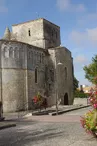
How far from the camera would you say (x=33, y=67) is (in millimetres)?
33406

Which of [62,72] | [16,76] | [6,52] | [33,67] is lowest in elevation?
[16,76]

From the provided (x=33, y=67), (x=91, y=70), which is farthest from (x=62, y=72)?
(x=33, y=67)

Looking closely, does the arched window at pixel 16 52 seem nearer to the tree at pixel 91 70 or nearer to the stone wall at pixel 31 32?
the stone wall at pixel 31 32

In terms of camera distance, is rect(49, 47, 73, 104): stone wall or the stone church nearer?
the stone church

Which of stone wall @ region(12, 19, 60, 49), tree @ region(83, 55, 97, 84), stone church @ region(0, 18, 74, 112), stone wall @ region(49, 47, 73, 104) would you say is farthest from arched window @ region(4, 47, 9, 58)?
tree @ region(83, 55, 97, 84)

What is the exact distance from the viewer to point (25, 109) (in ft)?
102

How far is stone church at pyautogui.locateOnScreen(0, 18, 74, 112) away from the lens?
30.6 m

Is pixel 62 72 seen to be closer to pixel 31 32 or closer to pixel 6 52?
pixel 31 32

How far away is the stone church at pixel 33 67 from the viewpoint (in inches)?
1205

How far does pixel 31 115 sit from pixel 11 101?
6.84 meters

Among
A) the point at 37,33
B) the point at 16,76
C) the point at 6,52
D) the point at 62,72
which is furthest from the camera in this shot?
the point at 62,72

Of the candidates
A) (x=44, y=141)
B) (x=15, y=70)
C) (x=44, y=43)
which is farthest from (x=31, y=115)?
(x=44, y=43)

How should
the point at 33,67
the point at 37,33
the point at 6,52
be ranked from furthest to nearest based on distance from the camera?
the point at 37,33
the point at 33,67
the point at 6,52

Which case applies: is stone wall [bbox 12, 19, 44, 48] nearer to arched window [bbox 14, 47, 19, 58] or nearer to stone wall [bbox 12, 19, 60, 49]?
stone wall [bbox 12, 19, 60, 49]
